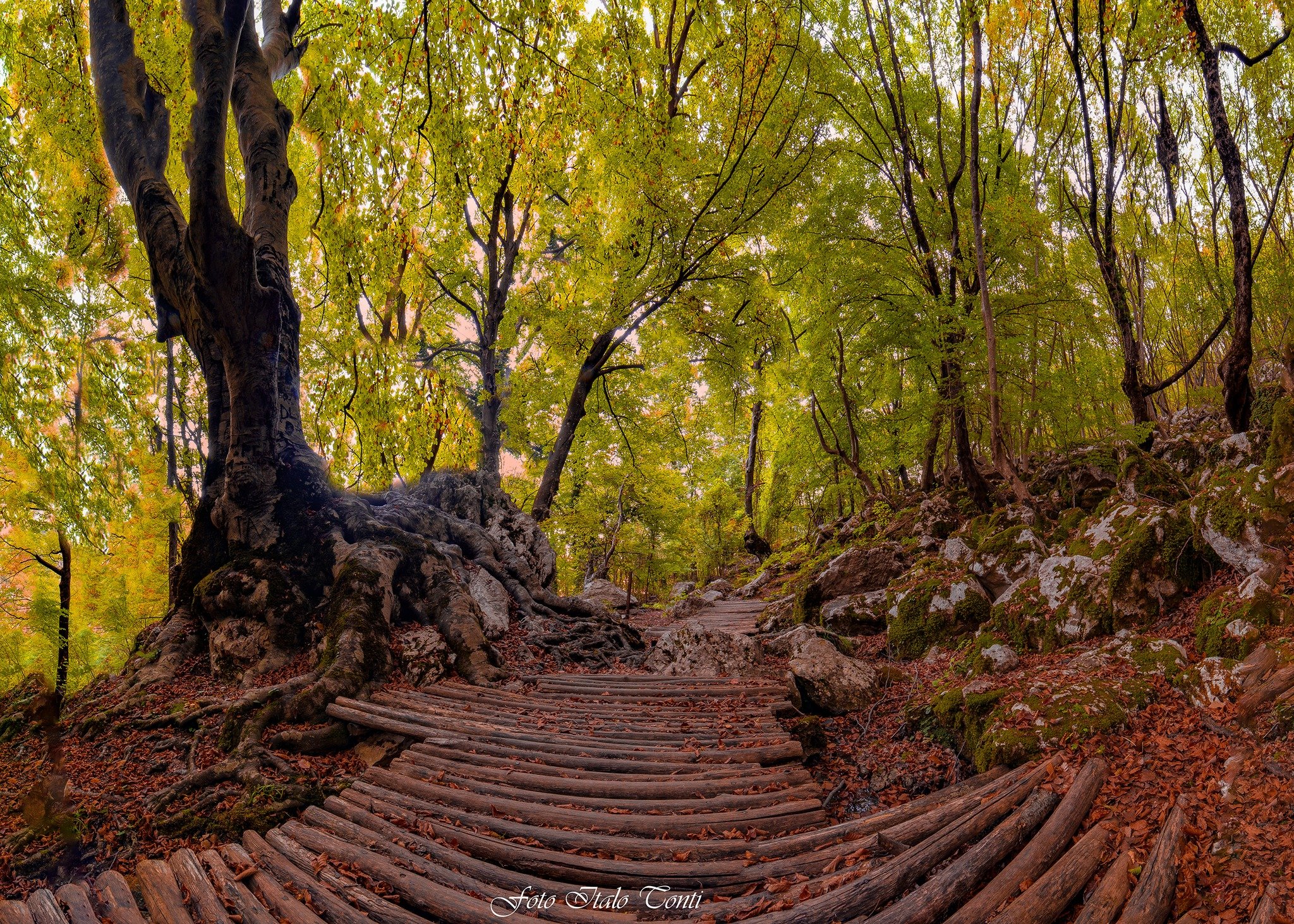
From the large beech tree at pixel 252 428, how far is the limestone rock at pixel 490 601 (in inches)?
29.4

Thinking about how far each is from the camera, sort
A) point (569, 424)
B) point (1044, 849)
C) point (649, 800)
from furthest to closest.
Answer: point (569, 424) < point (649, 800) < point (1044, 849)

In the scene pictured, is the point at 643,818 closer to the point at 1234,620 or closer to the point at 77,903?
the point at 77,903

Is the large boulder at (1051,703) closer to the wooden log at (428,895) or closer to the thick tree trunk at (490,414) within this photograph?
the wooden log at (428,895)

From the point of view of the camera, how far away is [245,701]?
203 inches

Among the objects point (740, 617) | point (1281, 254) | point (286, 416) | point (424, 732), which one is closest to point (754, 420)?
point (740, 617)

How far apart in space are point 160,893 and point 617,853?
8.31ft

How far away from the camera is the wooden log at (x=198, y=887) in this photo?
2.95 metres

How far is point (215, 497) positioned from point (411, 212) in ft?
14.2

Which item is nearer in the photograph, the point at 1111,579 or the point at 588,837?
the point at 588,837

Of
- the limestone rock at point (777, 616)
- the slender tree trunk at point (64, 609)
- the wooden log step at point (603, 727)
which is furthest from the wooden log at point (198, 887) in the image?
the limestone rock at point (777, 616)

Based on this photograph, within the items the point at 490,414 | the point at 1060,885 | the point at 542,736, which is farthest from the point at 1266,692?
the point at 490,414

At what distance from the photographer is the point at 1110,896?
250cm

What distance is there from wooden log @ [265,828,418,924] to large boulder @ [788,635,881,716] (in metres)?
4.26

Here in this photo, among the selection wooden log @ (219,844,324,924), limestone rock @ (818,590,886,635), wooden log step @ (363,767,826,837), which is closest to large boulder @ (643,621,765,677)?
limestone rock @ (818,590,886,635)
